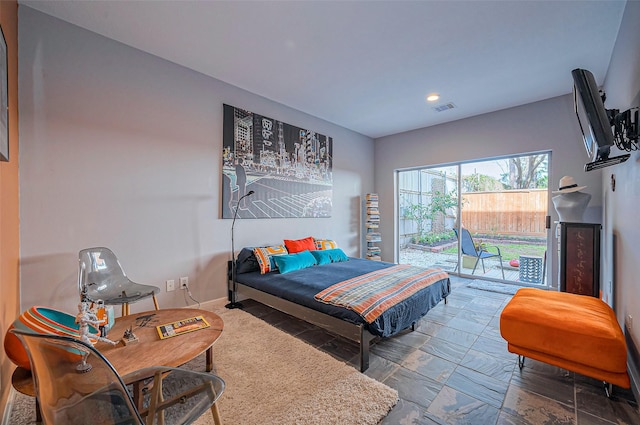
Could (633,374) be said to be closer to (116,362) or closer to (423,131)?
(116,362)

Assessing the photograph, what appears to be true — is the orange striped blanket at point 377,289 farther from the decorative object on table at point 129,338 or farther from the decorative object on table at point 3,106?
the decorative object on table at point 3,106

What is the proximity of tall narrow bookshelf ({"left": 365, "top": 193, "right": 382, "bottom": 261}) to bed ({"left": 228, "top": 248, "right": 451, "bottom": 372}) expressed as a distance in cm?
149

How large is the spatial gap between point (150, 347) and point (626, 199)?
3629 mm

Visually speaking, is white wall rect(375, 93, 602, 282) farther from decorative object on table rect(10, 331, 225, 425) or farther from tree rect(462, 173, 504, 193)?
decorative object on table rect(10, 331, 225, 425)

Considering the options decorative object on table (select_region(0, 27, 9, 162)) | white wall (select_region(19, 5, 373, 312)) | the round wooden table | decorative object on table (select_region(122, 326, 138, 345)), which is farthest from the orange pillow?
decorative object on table (select_region(0, 27, 9, 162))

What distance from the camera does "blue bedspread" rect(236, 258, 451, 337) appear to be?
7.14 feet

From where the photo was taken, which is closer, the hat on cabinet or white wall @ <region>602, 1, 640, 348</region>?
white wall @ <region>602, 1, 640, 348</region>

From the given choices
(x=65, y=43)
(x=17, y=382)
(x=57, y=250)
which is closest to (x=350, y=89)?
(x=65, y=43)

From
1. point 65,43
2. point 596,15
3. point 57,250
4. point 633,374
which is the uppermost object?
point 596,15

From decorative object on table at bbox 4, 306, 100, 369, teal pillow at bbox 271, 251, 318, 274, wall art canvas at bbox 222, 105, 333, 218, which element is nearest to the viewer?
decorative object on table at bbox 4, 306, 100, 369

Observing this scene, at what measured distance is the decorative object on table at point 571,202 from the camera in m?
2.92

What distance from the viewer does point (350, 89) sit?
A: 3.55m

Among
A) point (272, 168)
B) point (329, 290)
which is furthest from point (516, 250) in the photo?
point (272, 168)

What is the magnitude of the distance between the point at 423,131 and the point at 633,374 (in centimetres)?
423
